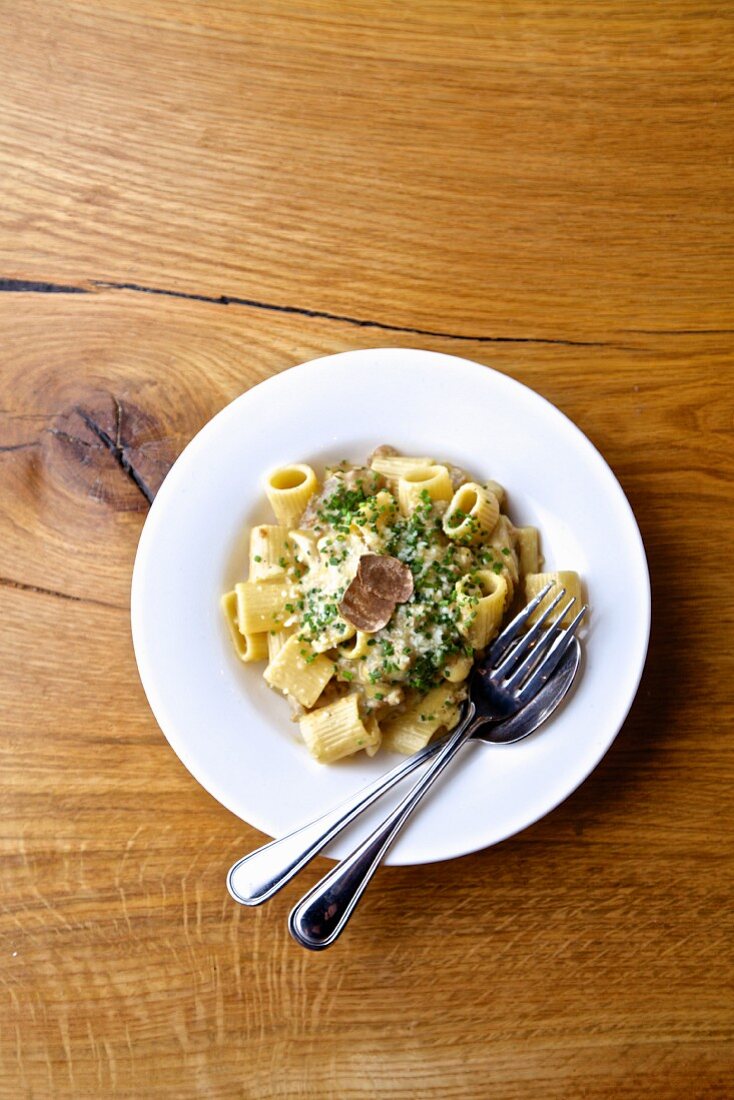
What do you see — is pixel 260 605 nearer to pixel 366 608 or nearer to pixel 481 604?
pixel 366 608

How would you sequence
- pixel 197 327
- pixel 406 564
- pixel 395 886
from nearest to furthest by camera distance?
1. pixel 406 564
2. pixel 395 886
3. pixel 197 327

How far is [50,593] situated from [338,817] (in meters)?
1.01

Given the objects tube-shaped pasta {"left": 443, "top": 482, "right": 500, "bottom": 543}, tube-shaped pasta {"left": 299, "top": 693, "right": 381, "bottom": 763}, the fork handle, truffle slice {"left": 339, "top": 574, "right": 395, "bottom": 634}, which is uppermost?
tube-shaped pasta {"left": 443, "top": 482, "right": 500, "bottom": 543}

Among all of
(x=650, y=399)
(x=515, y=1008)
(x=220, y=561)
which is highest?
(x=650, y=399)

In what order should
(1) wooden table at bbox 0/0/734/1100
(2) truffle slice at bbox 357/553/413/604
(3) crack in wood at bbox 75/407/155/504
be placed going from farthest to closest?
(3) crack in wood at bbox 75/407/155/504
(1) wooden table at bbox 0/0/734/1100
(2) truffle slice at bbox 357/553/413/604

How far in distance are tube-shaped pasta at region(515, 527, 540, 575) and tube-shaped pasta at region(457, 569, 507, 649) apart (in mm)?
123

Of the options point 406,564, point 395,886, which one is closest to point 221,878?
point 395,886

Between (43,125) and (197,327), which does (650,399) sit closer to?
(197,327)

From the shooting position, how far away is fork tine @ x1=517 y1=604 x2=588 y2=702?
228 cm

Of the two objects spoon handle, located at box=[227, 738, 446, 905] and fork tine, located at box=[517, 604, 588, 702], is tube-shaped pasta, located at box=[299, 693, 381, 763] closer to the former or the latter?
spoon handle, located at box=[227, 738, 446, 905]

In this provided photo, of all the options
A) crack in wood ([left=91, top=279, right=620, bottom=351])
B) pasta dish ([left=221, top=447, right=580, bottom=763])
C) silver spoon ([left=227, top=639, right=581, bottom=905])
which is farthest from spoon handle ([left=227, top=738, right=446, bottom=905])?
crack in wood ([left=91, top=279, right=620, bottom=351])

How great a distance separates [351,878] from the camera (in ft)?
7.42

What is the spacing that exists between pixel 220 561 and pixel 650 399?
4.11 feet

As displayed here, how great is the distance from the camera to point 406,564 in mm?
2244
